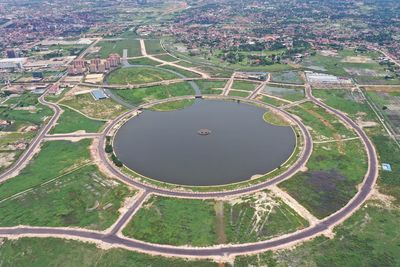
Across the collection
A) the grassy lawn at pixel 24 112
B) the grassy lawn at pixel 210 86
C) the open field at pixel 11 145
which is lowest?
the grassy lawn at pixel 210 86

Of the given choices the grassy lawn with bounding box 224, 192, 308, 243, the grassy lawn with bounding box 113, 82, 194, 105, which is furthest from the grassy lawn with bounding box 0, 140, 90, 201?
the grassy lawn with bounding box 224, 192, 308, 243

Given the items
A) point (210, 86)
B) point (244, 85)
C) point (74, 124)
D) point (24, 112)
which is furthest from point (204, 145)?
point (24, 112)

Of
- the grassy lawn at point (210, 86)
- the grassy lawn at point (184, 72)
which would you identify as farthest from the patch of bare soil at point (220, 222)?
the grassy lawn at point (184, 72)

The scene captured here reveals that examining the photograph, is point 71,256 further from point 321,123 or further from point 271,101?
point 271,101

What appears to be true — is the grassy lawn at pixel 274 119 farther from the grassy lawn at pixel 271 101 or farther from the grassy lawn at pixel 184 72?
the grassy lawn at pixel 184 72

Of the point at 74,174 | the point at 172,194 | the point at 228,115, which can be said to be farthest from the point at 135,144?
the point at 228,115
